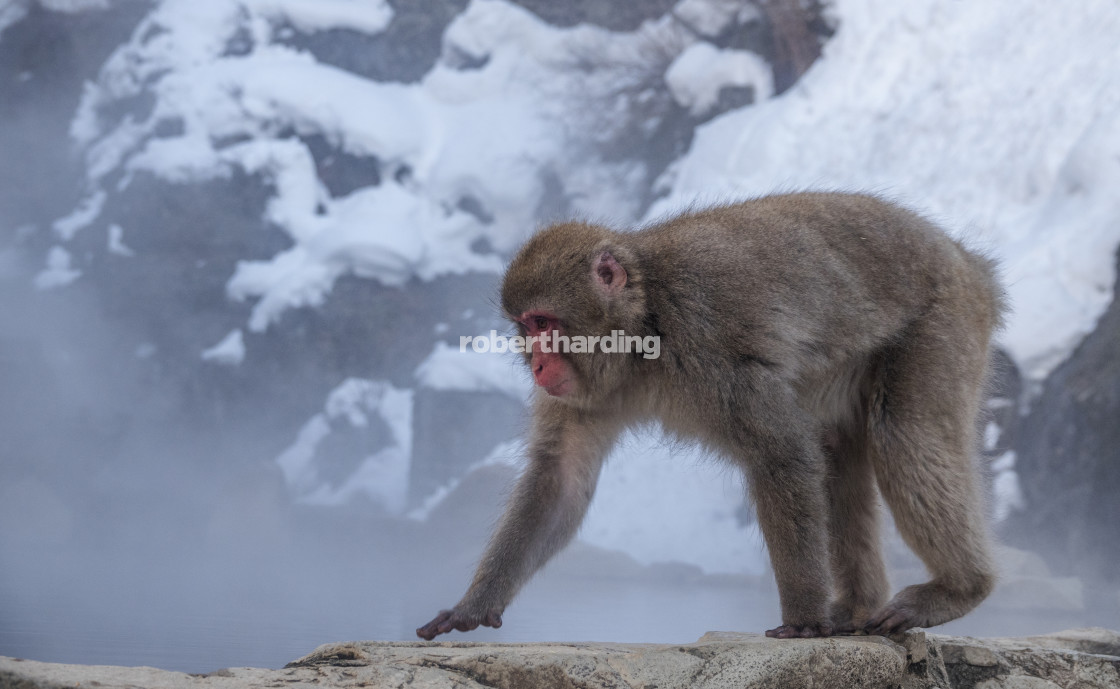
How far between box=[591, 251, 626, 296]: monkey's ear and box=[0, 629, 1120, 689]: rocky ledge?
40.9 inches

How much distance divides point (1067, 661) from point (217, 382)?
12307mm

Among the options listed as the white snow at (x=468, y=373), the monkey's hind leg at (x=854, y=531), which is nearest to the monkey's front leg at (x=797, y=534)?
the monkey's hind leg at (x=854, y=531)

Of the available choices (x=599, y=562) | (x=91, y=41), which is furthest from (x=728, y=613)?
(x=91, y=41)

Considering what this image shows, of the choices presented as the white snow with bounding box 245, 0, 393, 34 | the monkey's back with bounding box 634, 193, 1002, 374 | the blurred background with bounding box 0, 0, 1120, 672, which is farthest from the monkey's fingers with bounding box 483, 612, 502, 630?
the white snow with bounding box 245, 0, 393, 34

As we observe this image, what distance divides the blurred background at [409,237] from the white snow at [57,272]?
0.04 m

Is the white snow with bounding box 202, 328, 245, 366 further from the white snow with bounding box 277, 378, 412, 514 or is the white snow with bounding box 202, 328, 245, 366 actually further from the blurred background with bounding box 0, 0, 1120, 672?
the white snow with bounding box 277, 378, 412, 514

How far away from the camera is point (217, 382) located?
13.2 metres

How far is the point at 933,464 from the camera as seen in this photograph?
2.70 metres

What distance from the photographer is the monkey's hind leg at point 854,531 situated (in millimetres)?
3035

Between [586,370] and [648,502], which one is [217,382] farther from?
[586,370]

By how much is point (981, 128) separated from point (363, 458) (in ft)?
29.6

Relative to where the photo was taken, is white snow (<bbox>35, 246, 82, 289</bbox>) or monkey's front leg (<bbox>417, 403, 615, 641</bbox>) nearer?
monkey's front leg (<bbox>417, 403, 615, 641</bbox>)

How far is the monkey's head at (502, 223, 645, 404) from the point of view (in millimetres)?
2725

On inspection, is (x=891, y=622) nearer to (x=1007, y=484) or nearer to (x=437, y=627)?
(x=437, y=627)
